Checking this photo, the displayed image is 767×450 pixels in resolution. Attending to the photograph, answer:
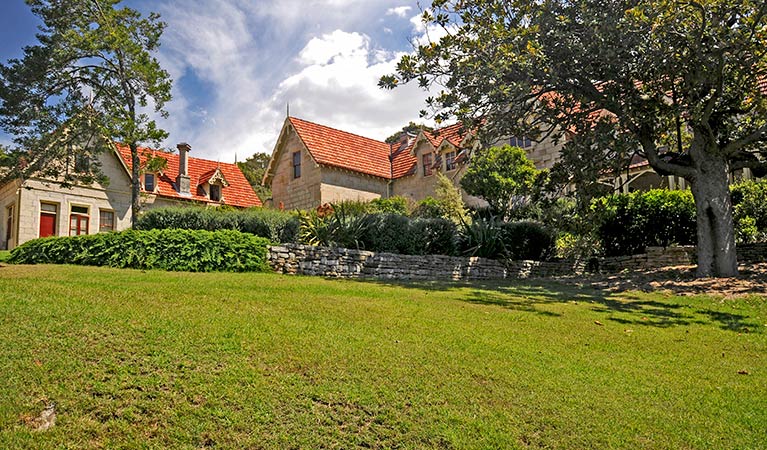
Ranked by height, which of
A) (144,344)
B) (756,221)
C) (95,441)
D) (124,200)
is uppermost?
(124,200)

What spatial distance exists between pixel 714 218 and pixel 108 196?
28.6 metres

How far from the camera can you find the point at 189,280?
32.7 ft

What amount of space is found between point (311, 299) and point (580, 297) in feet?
18.8

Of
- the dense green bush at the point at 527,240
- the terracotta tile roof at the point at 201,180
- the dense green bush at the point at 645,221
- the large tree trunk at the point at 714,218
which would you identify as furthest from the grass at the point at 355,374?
the terracotta tile roof at the point at 201,180

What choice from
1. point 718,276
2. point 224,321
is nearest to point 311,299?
point 224,321

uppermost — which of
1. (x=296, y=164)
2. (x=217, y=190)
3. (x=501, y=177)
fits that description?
(x=296, y=164)

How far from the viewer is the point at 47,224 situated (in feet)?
87.2

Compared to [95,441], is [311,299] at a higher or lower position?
higher

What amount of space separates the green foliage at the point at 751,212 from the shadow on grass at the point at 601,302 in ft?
22.2

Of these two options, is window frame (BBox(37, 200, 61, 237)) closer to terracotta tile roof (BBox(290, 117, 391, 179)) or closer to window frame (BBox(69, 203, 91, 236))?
window frame (BBox(69, 203, 91, 236))


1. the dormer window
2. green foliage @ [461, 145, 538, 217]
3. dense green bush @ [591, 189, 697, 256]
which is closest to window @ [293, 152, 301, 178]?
the dormer window

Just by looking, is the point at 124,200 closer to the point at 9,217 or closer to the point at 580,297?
the point at 9,217

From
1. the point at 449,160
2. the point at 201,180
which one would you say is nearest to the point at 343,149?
the point at 449,160

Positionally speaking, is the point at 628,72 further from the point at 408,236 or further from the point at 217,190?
the point at 217,190
